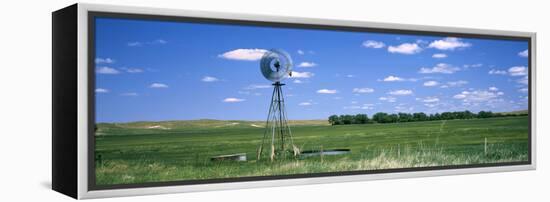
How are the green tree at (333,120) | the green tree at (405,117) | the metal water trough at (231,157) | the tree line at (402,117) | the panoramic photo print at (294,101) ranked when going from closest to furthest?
the panoramic photo print at (294,101) → the metal water trough at (231,157) → the green tree at (333,120) → the tree line at (402,117) → the green tree at (405,117)

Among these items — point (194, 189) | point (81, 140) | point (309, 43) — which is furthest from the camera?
point (309, 43)

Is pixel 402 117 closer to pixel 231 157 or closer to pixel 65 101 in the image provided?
pixel 231 157

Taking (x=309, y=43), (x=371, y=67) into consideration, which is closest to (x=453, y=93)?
(x=371, y=67)

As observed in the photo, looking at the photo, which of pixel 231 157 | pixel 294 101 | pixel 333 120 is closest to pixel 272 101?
pixel 294 101

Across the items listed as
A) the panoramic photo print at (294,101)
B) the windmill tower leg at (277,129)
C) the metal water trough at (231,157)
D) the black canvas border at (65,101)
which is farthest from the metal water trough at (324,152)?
the black canvas border at (65,101)

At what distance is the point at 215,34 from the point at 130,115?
1.65 meters

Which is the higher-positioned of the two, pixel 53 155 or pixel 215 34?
pixel 215 34

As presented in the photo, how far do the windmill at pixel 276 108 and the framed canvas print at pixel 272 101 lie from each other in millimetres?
20

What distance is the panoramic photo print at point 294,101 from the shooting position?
440 inches

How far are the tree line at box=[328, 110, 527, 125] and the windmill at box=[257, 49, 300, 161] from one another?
0.87 meters

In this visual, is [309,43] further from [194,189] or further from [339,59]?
[194,189]

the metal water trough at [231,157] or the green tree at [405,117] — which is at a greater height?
the green tree at [405,117]

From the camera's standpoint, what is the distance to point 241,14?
11758 mm

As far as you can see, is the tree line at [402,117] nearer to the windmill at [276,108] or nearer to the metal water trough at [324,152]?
the metal water trough at [324,152]
